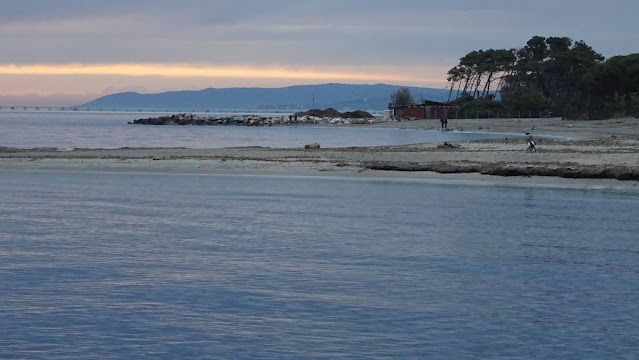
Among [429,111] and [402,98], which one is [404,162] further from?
[402,98]

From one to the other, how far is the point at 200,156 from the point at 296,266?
25.3 m

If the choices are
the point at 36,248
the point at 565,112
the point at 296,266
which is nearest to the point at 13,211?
the point at 36,248

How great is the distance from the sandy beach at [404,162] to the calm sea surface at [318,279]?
5778mm

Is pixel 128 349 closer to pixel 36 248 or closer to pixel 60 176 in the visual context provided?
pixel 36 248

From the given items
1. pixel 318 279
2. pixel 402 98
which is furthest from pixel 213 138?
pixel 402 98

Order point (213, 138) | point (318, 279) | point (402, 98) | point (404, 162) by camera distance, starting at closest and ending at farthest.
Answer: point (318, 279) → point (404, 162) → point (213, 138) → point (402, 98)

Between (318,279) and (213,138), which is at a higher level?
(213,138)

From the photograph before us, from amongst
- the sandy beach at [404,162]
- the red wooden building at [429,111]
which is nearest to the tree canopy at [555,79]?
the red wooden building at [429,111]

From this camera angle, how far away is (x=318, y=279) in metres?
14.0

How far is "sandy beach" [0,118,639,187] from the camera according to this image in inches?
1225

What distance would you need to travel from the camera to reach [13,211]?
2252cm

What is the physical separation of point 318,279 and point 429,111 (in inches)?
4123

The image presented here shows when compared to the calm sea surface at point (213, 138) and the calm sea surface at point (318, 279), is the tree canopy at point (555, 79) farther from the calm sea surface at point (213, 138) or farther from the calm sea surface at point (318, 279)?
the calm sea surface at point (318, 279)

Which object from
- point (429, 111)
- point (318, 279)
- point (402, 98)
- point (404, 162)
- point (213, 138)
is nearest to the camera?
point (318, 279)
